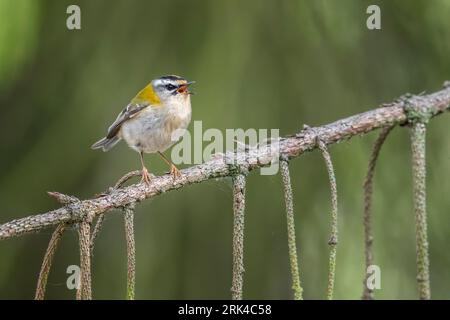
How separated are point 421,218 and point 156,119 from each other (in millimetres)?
1951

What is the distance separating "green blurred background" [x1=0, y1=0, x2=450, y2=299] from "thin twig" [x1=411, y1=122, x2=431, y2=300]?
0.83 m

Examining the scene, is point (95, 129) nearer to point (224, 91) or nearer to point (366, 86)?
point (224, 91)

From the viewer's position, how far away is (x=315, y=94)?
232 centimetres

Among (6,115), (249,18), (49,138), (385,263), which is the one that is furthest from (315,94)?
(6,115)

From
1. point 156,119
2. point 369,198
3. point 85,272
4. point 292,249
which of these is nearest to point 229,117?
point 369,198

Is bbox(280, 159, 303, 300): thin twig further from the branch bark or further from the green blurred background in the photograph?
the green blurred background

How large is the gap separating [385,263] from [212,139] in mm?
748

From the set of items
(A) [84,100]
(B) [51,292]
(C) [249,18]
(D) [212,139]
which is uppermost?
(C) [249,18]

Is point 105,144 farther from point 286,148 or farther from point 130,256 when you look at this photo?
point 130,256

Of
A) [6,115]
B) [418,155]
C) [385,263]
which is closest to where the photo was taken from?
[418,155]

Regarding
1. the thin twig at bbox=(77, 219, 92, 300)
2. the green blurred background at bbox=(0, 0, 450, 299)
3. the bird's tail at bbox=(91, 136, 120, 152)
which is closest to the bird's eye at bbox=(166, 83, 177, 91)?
the bird's tail at bbox=(91, 136, 120, 152)

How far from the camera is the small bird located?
2854 mm

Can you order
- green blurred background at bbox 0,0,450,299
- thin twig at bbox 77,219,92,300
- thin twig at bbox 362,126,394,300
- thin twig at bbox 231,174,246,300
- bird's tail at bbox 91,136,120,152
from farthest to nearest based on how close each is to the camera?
1. bird's tail at bbox 91,136,120,152
2. green blurred background at bbox 0,0,450,299
3. thin twig at bbox 362,126,394,300
4. thin twig at bbox 231,174,246,300
5. thin twig at bbox 77,219,92,300

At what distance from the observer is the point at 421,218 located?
1.35m
